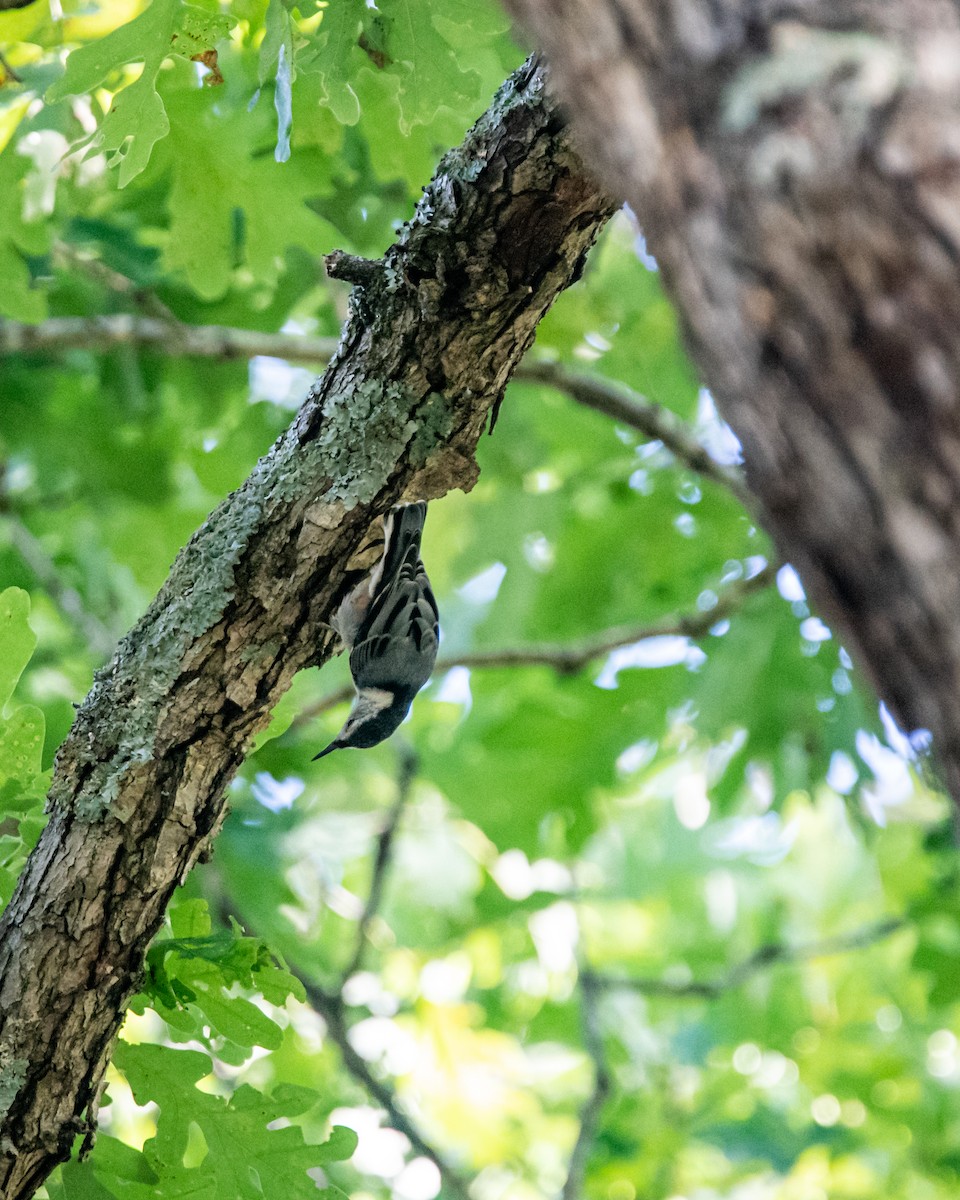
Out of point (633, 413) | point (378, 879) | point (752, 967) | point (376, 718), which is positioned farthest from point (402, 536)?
point (752, 967)

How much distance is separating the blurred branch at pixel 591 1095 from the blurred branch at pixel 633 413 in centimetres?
195

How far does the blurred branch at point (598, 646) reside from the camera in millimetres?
3668

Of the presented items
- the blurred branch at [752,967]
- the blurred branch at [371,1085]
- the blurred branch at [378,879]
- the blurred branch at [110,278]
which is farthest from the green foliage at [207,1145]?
the blurred branch at [752,967]

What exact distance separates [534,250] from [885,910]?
497 centimetres

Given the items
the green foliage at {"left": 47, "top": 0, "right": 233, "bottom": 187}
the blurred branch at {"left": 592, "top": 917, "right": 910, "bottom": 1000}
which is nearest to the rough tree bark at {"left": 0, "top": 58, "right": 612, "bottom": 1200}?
the green foliage at {"left": 47, "top": 0, "right": 233, "bottom": 187}

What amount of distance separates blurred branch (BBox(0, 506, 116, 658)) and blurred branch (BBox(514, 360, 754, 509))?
1.95m

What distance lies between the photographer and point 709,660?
420 cm

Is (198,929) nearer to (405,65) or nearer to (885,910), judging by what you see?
(405,65)

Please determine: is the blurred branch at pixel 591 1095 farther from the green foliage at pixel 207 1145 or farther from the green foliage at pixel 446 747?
the green foliage at pixel 207 1145

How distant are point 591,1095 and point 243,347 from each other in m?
2.73

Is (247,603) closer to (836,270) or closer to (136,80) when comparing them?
(136,80)

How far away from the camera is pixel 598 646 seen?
3775 mm

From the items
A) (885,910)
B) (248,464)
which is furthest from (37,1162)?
(885,910)

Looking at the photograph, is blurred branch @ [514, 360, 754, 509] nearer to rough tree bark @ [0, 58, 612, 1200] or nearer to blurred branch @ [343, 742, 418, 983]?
rough tree bark @ [0, 58, 612, 1200]
